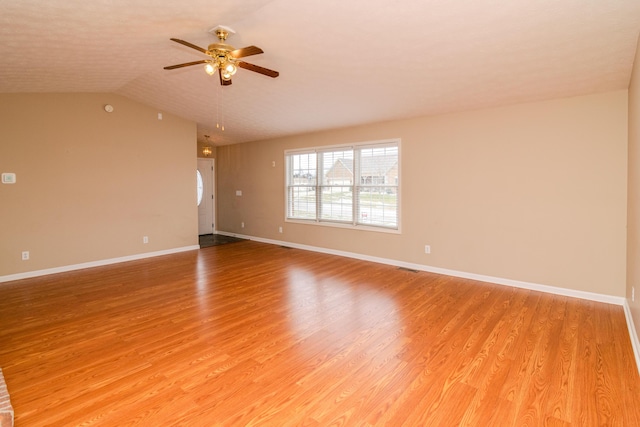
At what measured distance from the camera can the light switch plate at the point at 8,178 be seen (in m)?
4.42

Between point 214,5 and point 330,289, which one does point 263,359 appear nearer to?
point 330,289

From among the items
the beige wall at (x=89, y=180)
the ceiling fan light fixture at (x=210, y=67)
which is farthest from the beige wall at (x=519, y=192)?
the beige wall at (x=89, y=180)

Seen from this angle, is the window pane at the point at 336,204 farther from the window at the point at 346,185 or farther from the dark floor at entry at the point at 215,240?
the dark floor at entry at the point at 215,240

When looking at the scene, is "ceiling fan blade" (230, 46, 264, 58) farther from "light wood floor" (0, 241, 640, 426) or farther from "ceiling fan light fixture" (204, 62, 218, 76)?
"light wood floor" (0, 241, 640, 426)

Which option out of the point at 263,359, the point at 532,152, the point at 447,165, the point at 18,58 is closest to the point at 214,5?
the point at 18,58

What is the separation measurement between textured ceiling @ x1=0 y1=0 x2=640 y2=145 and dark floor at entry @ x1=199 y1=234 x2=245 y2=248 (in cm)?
360

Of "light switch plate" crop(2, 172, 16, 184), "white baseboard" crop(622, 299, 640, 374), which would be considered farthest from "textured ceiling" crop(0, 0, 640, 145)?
"white baseboard" crop(622, 299, 640, 374)

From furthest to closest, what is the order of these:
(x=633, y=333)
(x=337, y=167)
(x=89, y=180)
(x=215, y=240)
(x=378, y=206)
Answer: (x=215, y=240)
(x=337, y=167)
(x=378, y=206)
(x=89, y=180)
(x=633, y=333)

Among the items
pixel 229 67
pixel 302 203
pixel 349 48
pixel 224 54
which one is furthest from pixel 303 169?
pixel 224 54

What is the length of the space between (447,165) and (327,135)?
→ 2448 mm

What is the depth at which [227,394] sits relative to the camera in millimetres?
2047

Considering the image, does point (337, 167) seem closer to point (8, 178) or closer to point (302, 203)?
point (302, 203)

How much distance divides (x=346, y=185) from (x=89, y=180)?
4.39 m

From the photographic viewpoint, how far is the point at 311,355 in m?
2.53
